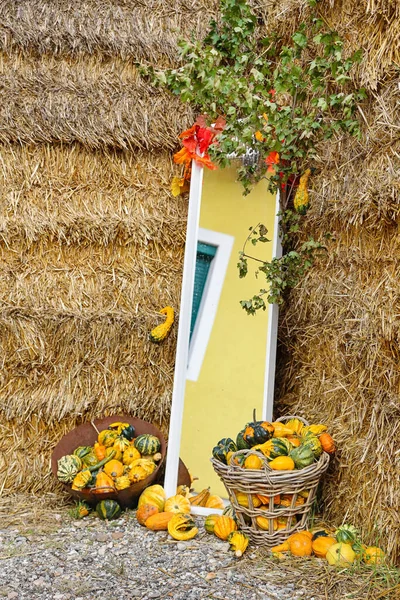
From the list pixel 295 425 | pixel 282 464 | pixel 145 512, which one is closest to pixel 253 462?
pixel 282 464

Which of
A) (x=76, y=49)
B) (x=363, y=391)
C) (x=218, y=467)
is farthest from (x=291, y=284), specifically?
(x=76, y=49)

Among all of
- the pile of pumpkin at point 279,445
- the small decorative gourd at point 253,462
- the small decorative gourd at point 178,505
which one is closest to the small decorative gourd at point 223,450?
the pile of pumpkin at point 279,445

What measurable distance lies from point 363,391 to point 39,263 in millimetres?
1763

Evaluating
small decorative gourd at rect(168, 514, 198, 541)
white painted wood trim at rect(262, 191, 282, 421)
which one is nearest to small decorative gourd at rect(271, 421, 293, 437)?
white painted wood trim at rect(262, 191, 282, 421)

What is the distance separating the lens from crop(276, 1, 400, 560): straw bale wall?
90.7 inches

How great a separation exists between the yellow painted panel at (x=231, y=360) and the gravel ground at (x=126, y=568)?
353mm

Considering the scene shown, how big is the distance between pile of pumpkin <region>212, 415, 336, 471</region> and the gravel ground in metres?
0.33

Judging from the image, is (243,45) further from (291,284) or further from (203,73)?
(291,284)

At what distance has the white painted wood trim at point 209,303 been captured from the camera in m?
3.08

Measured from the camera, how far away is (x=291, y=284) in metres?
2.90

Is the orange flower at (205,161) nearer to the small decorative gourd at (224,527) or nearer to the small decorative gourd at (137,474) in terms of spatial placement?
the small decorative gourd at (137,474)

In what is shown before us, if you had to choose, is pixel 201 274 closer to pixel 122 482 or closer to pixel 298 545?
pixel 122 482

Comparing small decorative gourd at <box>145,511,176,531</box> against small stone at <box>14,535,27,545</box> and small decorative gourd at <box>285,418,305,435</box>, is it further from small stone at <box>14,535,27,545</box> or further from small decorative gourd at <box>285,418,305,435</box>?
small decorative gourd at <box>285,418,305,435</box>

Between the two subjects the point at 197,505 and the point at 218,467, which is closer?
the point at 218,467
